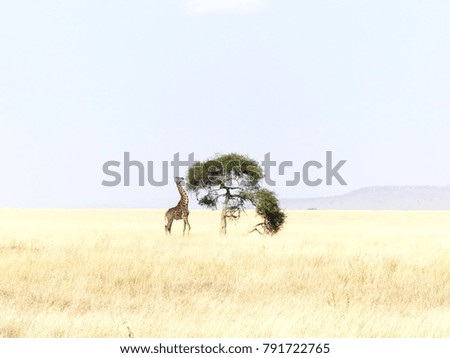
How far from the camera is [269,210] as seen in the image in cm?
3359

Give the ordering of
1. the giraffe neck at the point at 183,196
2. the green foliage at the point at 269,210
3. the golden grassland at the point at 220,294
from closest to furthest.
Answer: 1. the golden grassland at the point at 220,294
2. the giraffe neck at the point at 183,196
3. the green foliage at the point at 269,210

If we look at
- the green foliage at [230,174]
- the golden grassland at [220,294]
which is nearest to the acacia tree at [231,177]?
the green foliage at [230,174]

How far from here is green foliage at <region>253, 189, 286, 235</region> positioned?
3325 cm

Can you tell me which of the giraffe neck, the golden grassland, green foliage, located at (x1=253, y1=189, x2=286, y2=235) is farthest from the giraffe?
the golden grassland

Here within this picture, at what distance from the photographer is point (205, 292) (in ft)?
42.0

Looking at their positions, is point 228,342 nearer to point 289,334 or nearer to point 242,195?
point 289,334

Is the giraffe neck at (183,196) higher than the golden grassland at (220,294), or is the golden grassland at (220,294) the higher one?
the giraffe neck at (183,196)

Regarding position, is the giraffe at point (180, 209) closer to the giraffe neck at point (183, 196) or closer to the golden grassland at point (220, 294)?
the giraffe neck at point (183, 196)

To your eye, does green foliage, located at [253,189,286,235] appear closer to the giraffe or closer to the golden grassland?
the giraffe

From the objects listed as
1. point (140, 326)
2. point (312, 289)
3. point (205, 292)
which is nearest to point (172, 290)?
point (205, 292)

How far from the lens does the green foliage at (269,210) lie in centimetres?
3325

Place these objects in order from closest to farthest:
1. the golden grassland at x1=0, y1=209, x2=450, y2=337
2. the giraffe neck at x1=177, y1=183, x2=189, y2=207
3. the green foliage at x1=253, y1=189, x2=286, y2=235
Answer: the golden grassland at x1=0, y1=209, x2=450, y2=337 < the giraffe neck at x1=177, y1=183, x2=189, y2=207 < the green foliage at x1=253, y1=189, x2=286, y2=235

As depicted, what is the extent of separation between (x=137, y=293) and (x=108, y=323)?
308 cm

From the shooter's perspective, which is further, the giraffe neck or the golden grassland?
the giraffe neck
